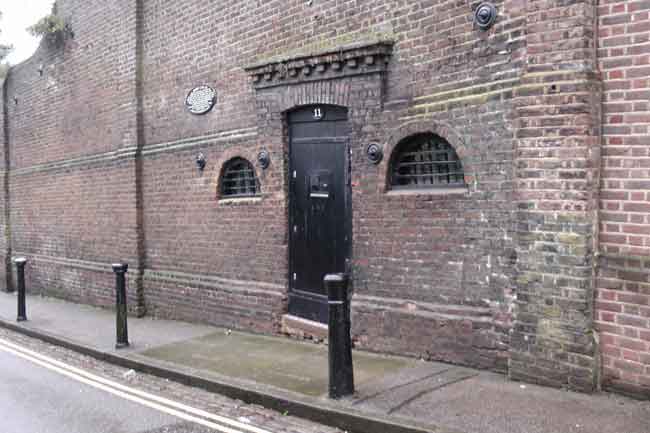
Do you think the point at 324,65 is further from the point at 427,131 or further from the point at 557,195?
the point at 557,195

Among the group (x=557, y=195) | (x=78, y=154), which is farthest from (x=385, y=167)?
(x=78, y=154)

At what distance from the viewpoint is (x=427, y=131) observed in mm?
6383

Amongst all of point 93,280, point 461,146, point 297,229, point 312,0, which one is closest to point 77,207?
point 93,280

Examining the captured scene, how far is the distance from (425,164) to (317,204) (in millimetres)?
1722

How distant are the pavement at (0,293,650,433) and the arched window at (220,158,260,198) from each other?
2.06 m

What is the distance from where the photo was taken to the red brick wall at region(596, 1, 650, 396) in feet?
15.9

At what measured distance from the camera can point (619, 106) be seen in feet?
16.3

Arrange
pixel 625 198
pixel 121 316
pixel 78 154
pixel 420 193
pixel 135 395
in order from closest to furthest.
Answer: pixel 625 198 → pixel 135 395 → pixel 420 193 → pixel 121 316 → pixel 78 154

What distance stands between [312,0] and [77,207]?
7.66 m

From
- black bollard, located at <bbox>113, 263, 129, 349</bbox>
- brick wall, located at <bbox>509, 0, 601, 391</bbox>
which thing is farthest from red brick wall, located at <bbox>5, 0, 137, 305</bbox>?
brick wall, located at <bbox>509, 0, 601, 391</bbox>

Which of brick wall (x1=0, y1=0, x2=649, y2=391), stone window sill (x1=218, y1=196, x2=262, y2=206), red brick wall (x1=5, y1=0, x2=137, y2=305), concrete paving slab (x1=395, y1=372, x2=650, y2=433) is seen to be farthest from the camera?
red brick wall (x1=5, y1=0, x2=137, y2=305)

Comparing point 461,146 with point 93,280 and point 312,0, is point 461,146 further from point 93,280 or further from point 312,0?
point 93,280

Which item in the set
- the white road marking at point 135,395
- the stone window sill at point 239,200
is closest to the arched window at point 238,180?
the stone window sill at point 239,200

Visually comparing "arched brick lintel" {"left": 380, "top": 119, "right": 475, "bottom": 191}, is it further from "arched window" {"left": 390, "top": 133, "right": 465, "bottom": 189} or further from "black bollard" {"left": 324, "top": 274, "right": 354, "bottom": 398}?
"black bollard" {"left": 324, "top": 274, "right": 354, "bottom": 398}
